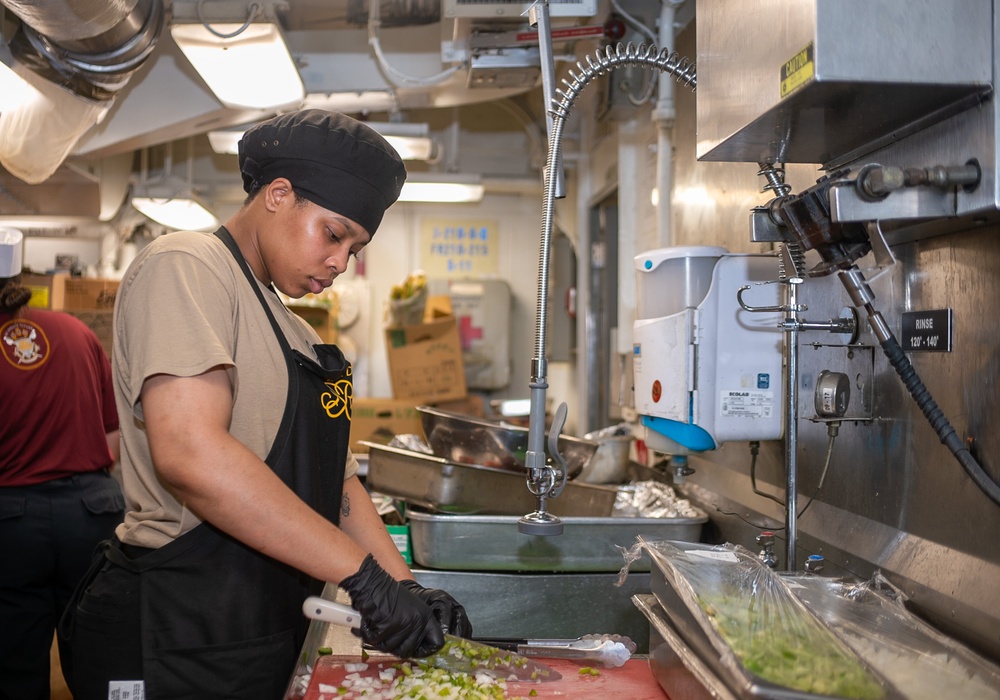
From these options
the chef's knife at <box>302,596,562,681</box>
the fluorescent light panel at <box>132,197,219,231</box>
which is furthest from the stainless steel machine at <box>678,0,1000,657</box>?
the fluorescent light panel at <box>132,197,219,231</box>

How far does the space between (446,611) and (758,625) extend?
1.92 ft

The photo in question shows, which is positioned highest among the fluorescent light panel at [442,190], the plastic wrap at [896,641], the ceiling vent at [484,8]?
the ceiling vent at [484,8]

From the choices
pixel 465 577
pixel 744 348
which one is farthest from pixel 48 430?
pixel 744 348

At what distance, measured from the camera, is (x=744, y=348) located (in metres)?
1.90

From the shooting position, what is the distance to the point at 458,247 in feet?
23.3

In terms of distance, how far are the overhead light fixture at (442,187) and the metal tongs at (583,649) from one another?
367 cm

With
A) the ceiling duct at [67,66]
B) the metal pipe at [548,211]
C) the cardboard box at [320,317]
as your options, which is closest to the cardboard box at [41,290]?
the cardboard box at [320,317]

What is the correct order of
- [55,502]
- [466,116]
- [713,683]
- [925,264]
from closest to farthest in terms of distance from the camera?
1. [713,683]
2. [925,264]
3. [55,502]
4. [466,116]

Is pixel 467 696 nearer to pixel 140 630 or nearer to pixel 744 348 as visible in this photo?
pixel 140 630

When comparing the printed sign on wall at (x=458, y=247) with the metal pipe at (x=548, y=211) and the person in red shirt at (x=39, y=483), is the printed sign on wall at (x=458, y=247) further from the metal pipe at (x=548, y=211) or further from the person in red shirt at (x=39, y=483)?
the metal pipe at (x=548, y=211)

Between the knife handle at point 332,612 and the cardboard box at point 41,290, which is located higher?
the cardboard box at point 41,290

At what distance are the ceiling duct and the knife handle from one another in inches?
72.3

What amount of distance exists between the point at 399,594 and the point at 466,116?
Result: 5.61 m

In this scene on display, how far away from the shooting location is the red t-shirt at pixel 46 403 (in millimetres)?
3094
